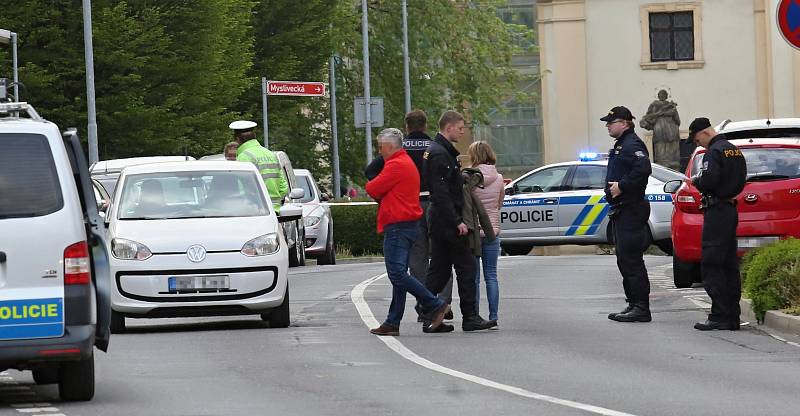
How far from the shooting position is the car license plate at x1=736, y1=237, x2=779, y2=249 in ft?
64.2

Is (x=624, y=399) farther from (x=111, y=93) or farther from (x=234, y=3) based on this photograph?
(x=234, y=3)

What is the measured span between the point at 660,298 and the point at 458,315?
9.24 feet

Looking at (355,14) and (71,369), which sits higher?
(355,14)

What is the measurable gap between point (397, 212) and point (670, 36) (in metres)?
50.6

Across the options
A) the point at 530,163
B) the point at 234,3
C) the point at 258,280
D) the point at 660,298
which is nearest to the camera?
the point at 258,280

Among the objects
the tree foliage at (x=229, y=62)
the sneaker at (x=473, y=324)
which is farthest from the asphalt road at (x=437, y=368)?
the tree foliage at (x=229, y=62)

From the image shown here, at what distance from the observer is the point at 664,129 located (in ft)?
165

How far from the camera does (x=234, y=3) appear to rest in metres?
50.3

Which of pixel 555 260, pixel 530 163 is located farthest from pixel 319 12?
pixel 530 163

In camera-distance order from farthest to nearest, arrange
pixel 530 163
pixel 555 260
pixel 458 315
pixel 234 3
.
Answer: pixel 530 163, pixel 234 3, pixel 555 260, pixel 458 315

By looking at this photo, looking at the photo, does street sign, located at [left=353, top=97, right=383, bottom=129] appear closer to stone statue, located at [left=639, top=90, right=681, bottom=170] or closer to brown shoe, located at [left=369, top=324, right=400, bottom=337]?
stone statue, located at [left=639, top=90, right=681, bottom=170]

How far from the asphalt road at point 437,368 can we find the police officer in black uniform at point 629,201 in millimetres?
440

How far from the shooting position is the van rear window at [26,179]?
1148cm

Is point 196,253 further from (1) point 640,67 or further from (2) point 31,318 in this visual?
(1) point 640,67
